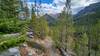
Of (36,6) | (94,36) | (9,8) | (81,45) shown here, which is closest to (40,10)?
(36,6)

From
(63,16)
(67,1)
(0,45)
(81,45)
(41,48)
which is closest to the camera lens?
(0,45)

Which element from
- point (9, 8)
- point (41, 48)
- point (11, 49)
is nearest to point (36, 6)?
point (9, 8)

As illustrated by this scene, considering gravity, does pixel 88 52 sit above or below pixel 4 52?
below

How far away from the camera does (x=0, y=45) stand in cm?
1312

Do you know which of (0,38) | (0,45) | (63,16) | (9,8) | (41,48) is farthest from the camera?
(63,16)

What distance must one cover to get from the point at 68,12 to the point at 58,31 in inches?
234

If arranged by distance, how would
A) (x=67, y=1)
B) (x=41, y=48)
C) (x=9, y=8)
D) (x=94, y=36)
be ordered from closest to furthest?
(x=41, y=48) < (x=9, y=8) < (x=67, y=1) < (x=94, y=36)

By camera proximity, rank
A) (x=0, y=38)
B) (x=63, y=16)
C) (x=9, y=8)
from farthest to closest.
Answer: (x=63, y=16), (x=9, y=8), (x=0, y=38)

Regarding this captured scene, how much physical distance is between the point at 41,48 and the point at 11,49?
17977mm

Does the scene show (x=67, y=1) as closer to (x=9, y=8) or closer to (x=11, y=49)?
(x=9, y=8)

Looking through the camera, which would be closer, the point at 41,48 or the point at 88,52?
the point at 41,48

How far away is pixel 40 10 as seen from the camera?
5159 centimetres

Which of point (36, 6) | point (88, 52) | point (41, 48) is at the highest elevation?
point (36, 6)

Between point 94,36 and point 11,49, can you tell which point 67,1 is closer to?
point 94,36
